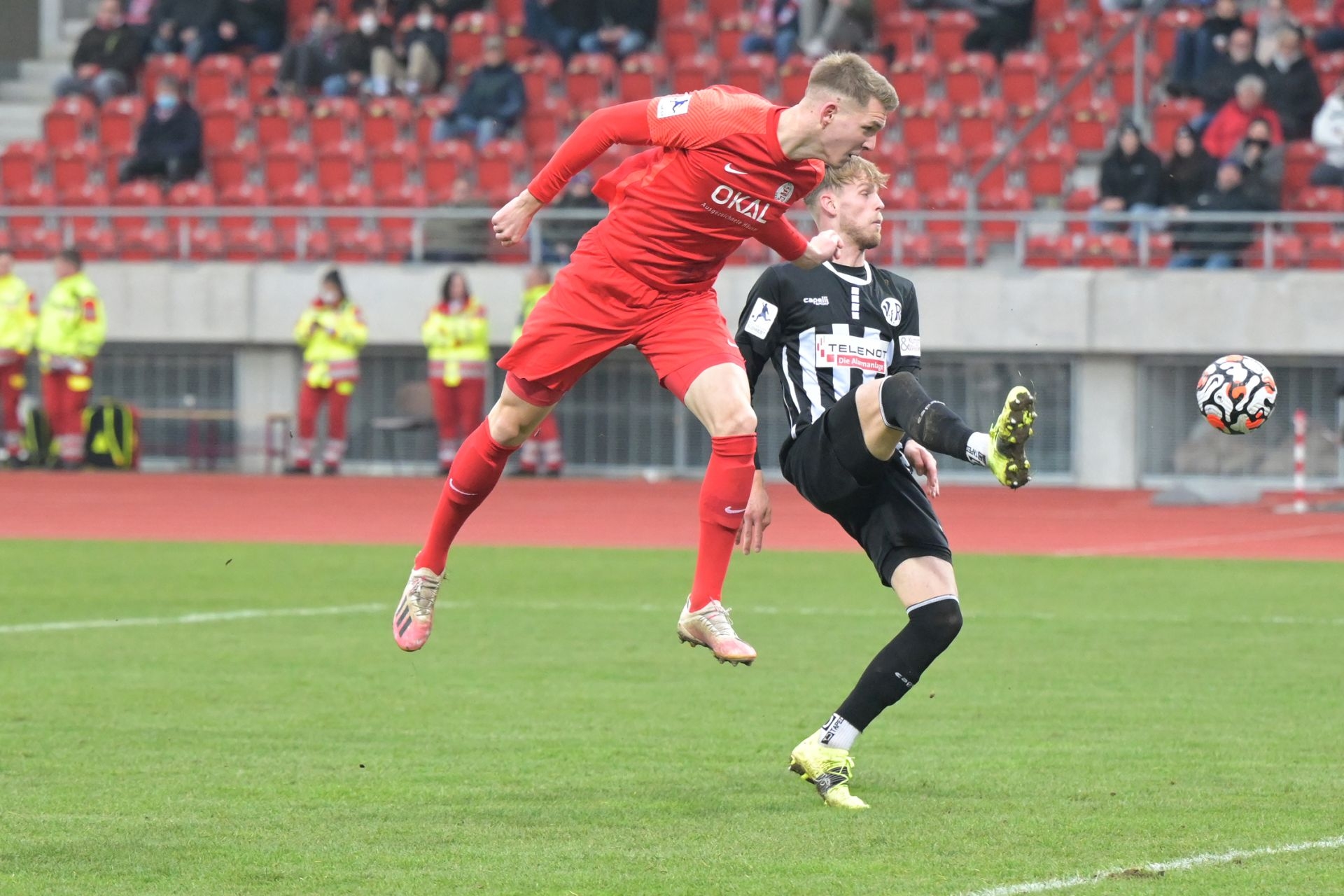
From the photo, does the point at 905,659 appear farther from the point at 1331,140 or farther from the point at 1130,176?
the point at 1331,140

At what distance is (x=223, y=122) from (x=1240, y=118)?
12.4m

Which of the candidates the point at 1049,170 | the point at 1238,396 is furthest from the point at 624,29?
the point at 1238,396

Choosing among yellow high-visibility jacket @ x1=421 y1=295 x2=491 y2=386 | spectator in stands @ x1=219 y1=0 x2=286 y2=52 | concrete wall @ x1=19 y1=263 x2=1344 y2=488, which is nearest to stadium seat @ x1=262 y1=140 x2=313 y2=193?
concrete wall @ x1=19 y1=263 x2=1344 y2=488

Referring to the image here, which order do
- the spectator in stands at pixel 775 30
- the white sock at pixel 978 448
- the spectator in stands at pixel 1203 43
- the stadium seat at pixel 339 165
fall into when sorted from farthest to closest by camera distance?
the stadium seat at pixel 339 165 < the spectator in stands at pixel 775 30 < the spectator in stands at pixel 1203 43 < the white sock at pixel 978 448

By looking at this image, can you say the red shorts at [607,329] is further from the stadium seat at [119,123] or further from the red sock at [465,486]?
the stadium seat at [119,123]

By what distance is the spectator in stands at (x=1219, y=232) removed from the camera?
21.3m

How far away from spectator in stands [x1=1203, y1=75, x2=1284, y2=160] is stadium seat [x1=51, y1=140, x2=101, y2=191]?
1364 centimetres

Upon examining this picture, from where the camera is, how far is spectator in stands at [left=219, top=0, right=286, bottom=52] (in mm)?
27734

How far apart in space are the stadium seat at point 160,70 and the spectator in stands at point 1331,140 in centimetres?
1423

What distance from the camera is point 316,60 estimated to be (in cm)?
2694

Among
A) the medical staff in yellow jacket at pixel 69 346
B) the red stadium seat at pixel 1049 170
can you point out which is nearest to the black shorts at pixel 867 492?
the red stadium seat at pixel 1049 170

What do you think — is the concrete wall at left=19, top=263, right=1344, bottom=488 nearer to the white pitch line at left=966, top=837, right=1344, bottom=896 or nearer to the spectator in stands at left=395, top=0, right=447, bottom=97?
the spectator in stands at left=395, top=0, right=447, bottom=97

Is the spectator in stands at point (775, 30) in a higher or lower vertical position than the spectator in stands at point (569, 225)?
higher

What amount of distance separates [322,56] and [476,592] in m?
14.6
